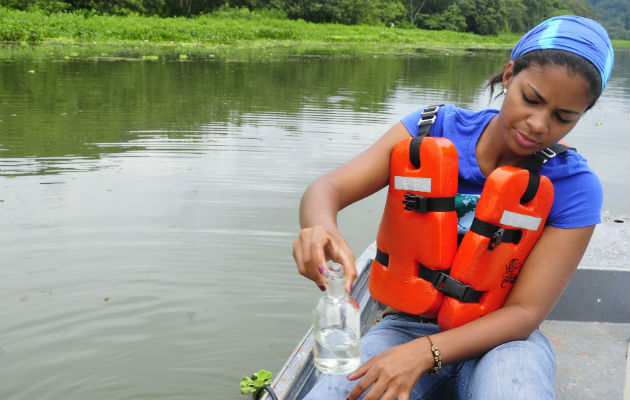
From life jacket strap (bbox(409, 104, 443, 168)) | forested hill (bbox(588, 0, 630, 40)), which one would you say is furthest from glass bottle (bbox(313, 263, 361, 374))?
forested hill (bbox(588, 0, 630, 40))

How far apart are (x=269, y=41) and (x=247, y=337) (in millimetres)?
24543

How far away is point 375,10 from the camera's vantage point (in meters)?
41.1

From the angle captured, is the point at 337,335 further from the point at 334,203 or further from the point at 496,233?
the point at 496,233

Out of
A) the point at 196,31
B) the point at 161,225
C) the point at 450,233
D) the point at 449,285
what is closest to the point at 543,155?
the point at 450,233

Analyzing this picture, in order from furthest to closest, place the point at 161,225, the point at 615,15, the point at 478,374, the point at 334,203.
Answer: the point at 615,15, the point at 161,225, the point at 334,203, the point at 478,374

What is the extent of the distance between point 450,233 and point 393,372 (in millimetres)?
487

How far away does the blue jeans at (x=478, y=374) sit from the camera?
4.76 feet

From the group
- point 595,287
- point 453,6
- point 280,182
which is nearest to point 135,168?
point 280,182

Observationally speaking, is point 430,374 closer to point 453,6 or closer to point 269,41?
point 269,41

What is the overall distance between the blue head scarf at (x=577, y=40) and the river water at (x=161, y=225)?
6.57 ft

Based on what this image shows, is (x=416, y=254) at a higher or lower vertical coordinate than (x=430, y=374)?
higher

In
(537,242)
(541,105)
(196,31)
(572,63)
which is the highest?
(196,31)

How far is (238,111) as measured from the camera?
349 inches

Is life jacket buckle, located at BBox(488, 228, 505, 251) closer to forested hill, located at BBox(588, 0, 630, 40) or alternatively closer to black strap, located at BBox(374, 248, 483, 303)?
black strap, located at BBox(374, 248, 483, 303)
